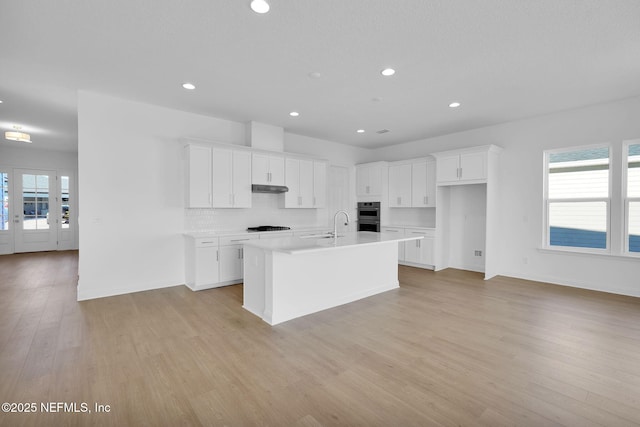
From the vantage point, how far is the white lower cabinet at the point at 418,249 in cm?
616

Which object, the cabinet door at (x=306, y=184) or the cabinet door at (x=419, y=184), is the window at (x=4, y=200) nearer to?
the cabinet door at (x=306, y=184)

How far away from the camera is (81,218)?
13.5 ft

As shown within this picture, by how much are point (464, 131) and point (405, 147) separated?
1460 mm

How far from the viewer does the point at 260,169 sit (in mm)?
5426

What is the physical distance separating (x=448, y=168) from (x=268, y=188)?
358 cm

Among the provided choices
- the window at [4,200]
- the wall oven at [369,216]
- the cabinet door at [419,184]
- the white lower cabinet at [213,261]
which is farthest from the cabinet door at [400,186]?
the window at [4,200]

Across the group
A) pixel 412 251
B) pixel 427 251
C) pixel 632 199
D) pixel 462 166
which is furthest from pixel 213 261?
pixel 632 199

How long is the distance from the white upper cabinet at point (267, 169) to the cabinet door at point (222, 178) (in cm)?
45

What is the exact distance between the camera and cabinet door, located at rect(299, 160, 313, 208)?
6.07m

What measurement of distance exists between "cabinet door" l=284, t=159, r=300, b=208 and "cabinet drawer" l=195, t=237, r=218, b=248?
1.66 m

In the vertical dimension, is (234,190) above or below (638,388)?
above

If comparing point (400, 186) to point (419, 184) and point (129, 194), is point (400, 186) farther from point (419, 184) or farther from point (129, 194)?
point (129, 194)

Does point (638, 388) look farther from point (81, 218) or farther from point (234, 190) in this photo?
point (81, 218)

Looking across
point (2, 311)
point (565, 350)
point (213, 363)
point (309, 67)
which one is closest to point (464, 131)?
point (309, 67)
